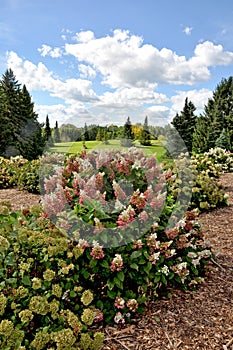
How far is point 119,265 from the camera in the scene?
211cm

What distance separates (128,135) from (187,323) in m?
1.63

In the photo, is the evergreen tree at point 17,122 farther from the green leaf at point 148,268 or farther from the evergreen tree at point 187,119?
the green leaf at point 148,268

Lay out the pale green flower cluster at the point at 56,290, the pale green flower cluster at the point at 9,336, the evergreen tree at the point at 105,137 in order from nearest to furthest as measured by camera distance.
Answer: the pale green flower cluster at the point at 9,336, the pale green flower cluster at the point at 56,290, the evergreen tree at the point at 105,137

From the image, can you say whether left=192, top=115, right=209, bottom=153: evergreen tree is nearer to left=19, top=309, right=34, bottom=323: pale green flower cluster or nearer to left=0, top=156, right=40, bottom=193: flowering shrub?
left=0, top=156, right=40, bottom=193: flowering shrub

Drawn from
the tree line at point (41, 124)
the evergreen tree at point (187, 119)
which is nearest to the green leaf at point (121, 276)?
the tree line at point (41, 124)

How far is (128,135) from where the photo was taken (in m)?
3.07

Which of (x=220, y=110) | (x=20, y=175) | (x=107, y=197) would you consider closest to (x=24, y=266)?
(x=107, y=197)

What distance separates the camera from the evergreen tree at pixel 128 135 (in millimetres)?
3039

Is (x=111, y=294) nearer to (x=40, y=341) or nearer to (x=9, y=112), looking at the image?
(x=40, y=341)

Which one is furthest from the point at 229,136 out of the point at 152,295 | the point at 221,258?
the point at 152,295

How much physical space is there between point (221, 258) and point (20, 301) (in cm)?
225

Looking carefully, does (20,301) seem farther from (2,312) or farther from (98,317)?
(98,317)

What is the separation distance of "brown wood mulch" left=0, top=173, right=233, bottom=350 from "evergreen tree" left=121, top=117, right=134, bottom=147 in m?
1.33

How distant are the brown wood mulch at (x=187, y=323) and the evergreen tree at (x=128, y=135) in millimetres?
1327
